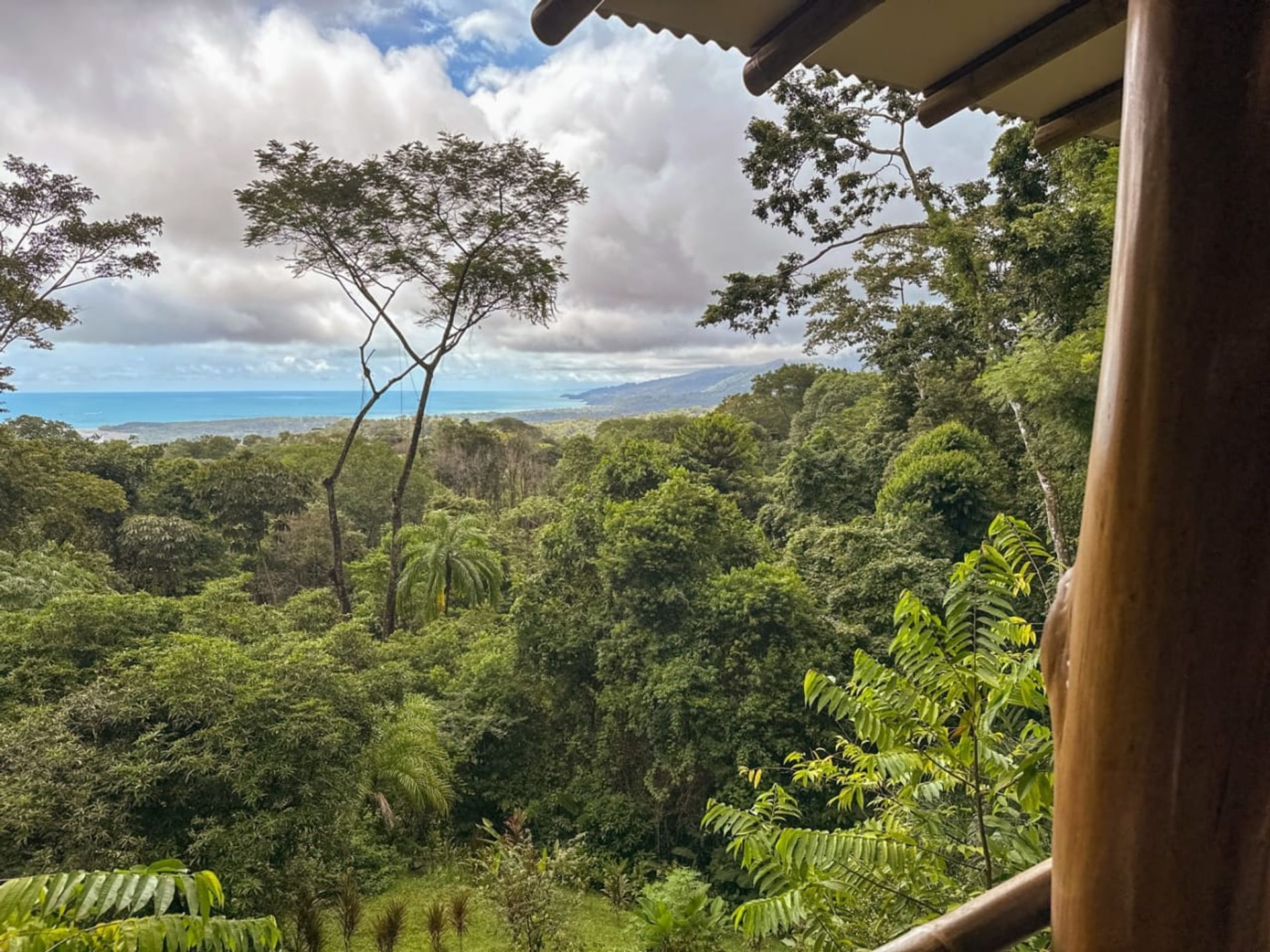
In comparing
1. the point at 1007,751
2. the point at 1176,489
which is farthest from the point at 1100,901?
the point at 1007,751

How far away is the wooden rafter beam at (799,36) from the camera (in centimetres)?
114

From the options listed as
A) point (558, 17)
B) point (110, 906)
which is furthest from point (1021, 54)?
point (110, 906)

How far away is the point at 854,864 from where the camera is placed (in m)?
1.97

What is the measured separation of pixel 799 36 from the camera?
1177mm

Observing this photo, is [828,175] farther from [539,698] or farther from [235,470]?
[235,470]

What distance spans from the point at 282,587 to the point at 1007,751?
53.3ft

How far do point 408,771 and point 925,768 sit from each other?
6461 millimetres

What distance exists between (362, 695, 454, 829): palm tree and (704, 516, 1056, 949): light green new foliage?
18.2 ft

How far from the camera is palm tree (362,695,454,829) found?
6.99 m

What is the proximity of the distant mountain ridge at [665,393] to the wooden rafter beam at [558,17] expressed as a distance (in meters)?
35.6

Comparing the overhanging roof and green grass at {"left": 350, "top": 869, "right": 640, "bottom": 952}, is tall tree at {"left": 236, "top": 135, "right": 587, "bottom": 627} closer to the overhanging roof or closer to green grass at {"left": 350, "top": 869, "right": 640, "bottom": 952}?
green grass at {"left": 350, "top": 869, "right": 640, "bottom": 952}

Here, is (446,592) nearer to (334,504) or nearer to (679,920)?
(334,504)

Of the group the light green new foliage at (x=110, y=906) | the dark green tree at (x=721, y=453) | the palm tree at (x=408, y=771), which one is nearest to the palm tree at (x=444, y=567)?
the dark green tree at (x=721, y=453)

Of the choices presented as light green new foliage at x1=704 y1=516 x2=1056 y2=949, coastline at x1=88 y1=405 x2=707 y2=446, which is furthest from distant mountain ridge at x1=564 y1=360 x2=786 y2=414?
light green new foliage at x1=704 y1=516 x2=1056 y2=949
